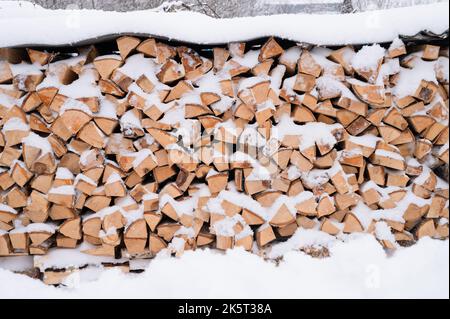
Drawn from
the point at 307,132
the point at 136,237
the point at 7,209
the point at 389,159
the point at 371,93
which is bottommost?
the point at 136,237

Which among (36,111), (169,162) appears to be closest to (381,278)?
(169,162)

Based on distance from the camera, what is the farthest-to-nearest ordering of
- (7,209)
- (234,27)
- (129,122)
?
(7,209), (129,122), (234,27)

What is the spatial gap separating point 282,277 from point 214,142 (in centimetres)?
90

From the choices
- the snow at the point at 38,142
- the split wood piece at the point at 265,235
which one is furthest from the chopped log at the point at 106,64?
the split wood piece at the point at 265,235

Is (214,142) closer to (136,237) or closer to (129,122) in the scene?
(129,122)

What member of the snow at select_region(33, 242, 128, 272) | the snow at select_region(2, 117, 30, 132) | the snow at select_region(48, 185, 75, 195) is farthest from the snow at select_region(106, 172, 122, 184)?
the snow at select_region(2, 117, 30, 132)

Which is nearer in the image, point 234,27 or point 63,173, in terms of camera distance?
point 234,27

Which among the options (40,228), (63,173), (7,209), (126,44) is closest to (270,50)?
(126,44)

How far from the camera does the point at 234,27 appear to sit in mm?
2203

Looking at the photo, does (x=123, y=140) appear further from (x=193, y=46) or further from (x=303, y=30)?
(x=303, y=30)

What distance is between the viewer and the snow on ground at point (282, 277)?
2.11 metres

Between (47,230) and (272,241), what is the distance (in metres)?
1.43

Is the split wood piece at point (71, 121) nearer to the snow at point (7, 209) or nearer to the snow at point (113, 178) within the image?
the snow at point (113, 178)

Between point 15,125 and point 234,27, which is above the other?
point 234,27
